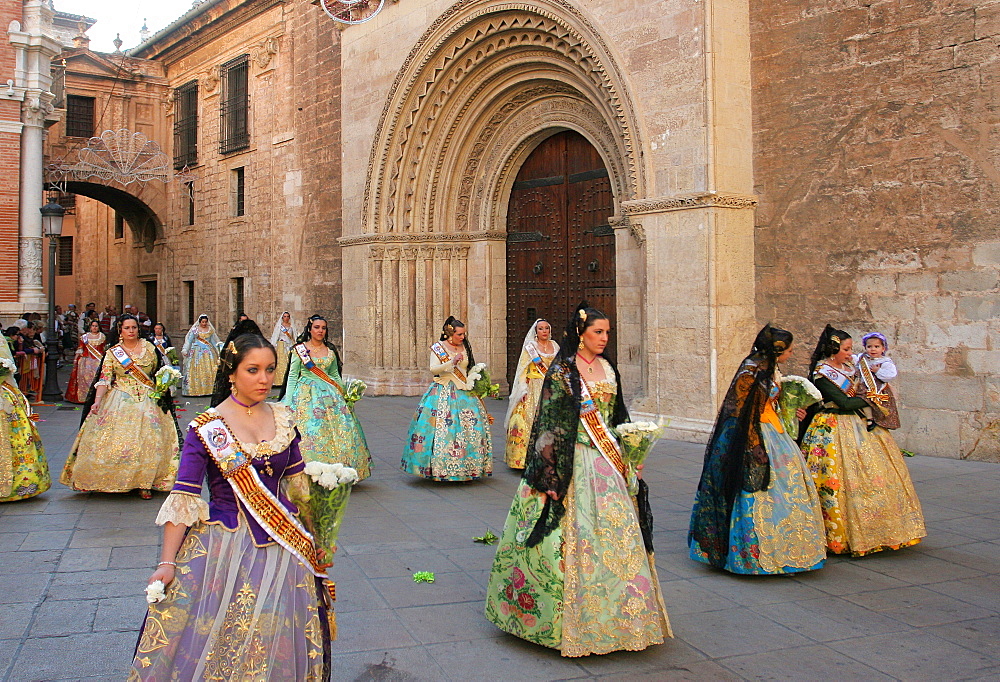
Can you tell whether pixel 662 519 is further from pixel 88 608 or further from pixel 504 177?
pixel 504 177

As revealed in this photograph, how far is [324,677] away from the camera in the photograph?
3234 millimetres

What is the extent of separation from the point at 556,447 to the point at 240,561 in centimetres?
167

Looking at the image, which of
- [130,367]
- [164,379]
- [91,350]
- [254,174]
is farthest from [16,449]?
[254,174]

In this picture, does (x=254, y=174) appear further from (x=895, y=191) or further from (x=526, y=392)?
(x=895, y=191)

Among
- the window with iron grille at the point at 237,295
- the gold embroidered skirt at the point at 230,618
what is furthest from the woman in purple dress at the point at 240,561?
the window with iron grille at the point at 237,295

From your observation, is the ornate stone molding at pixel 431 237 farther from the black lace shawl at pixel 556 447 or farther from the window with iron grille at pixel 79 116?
the window with iron grille at pixel 79 116

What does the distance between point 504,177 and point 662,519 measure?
30.2 feet

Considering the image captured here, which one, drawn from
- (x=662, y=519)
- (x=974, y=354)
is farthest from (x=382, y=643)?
(x=974, y=354)

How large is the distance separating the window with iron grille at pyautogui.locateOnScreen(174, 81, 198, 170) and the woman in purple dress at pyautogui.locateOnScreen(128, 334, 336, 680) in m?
22.9

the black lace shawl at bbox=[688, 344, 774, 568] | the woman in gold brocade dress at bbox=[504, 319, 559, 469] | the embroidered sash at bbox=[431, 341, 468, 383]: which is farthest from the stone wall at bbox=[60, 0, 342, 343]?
the black lace shawl at bbox=[688, 344, 774, 568]

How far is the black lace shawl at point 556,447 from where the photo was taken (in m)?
4.19

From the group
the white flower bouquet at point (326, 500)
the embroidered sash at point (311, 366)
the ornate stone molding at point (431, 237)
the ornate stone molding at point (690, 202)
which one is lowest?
the white flower bouquet at point (326, 500)

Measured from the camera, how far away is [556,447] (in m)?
4.25

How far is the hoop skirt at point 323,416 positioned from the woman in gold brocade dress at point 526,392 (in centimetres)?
176
